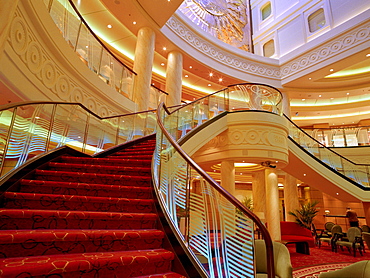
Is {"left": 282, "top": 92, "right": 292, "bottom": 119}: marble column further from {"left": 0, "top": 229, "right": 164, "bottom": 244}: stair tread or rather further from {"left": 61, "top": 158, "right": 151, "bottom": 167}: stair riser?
{"left": 0, "top": 229, "right": 164, "bottom": 244}: stair tread

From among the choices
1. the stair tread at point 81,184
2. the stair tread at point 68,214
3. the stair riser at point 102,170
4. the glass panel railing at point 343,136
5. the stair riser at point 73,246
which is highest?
the glass panel railing at point 343,136

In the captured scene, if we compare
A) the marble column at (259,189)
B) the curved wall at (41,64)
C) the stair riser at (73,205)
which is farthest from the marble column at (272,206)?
the stair riser at (73,205)

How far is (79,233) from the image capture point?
6.55ft

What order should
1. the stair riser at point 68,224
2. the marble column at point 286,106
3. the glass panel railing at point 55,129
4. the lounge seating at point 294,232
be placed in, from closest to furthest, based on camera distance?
the stair riser at point 68,224
the glass panel railing at point 55,129
the lounge seating at point 294,232
the marble column at point 286,106

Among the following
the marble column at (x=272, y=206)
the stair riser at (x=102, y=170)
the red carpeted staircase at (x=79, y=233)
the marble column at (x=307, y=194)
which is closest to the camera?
the red carpeted staircase at (x=79, y=233)

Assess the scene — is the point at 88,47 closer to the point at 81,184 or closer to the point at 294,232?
the point at 81,184

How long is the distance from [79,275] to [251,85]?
7.65 metres

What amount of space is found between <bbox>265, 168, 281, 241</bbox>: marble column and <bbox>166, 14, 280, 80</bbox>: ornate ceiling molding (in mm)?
6549

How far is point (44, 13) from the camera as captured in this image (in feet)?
14.9

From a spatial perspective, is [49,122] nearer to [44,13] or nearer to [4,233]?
[44,13]

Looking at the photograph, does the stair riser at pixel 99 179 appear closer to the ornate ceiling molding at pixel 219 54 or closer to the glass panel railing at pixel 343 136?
the ornate ceiling molding at pixel 219 54

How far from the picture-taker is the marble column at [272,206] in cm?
871

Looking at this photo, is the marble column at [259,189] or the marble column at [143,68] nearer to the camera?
the marble column at [143,68]

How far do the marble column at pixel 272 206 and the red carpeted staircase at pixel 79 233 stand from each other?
7.21 metres
